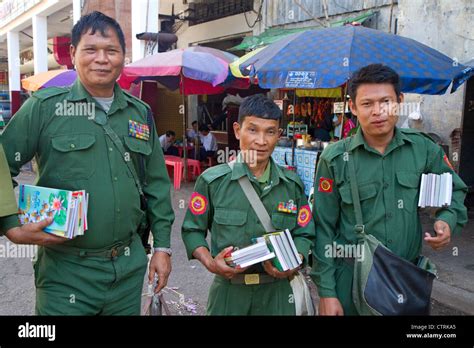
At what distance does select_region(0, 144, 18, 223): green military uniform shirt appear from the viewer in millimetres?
1990

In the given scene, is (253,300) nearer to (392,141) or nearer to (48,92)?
(392,141)

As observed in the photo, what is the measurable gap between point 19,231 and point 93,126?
23.9 inches

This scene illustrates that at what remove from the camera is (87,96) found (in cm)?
238

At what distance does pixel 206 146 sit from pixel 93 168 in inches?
383

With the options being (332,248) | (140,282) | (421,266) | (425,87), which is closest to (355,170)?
(332,248)

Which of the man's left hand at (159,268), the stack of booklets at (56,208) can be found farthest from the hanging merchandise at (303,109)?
the stack of booklets at (56,208)

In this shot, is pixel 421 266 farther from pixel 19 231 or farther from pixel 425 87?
pixel 425 87

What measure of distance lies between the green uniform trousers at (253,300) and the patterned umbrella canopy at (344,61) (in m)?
2.94

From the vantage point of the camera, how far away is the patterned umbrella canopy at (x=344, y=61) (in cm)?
495

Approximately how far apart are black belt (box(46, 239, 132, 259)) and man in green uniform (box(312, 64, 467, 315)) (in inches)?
39.1

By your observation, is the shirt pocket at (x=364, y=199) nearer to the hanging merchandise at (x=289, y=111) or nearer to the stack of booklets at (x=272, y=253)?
the stack of booklets at (x=272, y=253)

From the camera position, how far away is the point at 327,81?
16.1ft

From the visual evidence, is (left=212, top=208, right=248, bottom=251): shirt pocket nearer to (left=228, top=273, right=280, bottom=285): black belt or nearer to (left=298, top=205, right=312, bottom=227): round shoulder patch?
(left=228, top=273, right=280, bottom=285): black belt

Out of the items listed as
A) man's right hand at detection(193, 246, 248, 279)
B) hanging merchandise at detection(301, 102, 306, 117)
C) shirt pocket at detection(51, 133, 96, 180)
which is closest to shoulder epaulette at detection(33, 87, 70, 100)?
shirt pocket at detection(51, 133, 96, 180)
